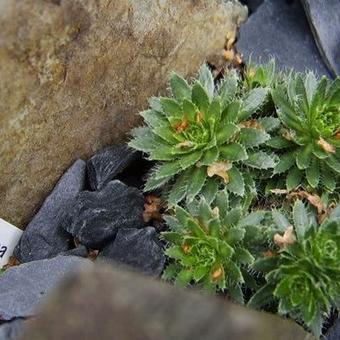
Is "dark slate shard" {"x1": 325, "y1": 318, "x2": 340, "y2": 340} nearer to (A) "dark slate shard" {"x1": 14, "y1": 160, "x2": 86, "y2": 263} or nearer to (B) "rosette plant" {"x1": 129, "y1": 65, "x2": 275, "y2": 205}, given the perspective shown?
(B) "rosette plant" {"x1": 129, "y1": 65, "x2": 275, "y2": 205}

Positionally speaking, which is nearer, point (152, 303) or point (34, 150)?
point (152, 303)

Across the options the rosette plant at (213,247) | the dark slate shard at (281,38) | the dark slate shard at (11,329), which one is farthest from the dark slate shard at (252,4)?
the dark slate shard at (11,329)

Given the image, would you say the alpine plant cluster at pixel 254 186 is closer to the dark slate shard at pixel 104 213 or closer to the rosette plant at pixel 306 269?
the rosette plant at pixel 306 269

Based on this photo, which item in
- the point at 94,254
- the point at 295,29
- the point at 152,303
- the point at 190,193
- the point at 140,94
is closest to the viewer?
the point at 152,303

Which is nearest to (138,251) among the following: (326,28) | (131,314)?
(131,314)

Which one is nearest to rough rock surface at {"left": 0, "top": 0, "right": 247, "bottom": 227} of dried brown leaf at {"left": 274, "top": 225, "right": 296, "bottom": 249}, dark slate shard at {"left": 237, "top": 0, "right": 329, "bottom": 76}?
dark slate shard at {"left": 237, "top": 0, "right": 329, "bottom": 76}

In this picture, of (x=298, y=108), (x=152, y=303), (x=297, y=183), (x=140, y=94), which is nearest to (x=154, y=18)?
(x=140, y=94)

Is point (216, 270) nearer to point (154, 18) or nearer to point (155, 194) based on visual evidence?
point (155, 194)
